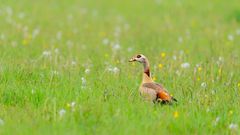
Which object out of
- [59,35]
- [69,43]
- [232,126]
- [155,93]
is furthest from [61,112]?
[59,35]

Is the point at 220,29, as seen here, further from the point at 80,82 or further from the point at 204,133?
the point at 204,133

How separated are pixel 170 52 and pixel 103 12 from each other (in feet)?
24.3

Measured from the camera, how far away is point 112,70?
9.91 meters

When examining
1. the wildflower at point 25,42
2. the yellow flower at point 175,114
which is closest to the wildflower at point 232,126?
the yellow flower at point 175,114

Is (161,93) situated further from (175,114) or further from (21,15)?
(21,15)

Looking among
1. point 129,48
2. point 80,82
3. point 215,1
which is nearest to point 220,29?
point 129,48

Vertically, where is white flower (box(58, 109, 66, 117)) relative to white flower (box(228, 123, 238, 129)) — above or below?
above

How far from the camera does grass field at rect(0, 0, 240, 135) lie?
7.07 metres

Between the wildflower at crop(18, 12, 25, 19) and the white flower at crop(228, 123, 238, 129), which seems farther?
the wildflower at crop(18, 12, 25, 19)

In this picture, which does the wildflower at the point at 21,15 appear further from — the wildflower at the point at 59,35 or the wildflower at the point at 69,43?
the wildflower at the point at 69,43

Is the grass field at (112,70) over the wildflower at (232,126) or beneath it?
over

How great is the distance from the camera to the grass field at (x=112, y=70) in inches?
278

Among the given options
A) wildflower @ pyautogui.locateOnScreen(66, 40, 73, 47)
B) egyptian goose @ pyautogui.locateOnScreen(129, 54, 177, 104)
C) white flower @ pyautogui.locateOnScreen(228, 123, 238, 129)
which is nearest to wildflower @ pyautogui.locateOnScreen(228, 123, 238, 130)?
white flower @ pyautogui.locateOnScreen(228, 123, 238, 129)

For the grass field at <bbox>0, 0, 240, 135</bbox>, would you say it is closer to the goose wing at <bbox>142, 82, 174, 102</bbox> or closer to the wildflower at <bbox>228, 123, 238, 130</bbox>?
the wildflower at <bbox>228, 123, 238, 130</bbox>
